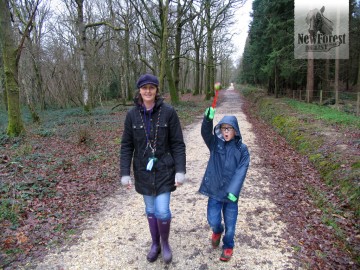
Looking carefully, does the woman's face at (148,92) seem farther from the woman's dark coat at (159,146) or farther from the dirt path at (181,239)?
the dirt path at (181,239)

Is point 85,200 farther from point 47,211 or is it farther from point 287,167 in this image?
point 287,167

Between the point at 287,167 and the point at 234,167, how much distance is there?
4.64 metres

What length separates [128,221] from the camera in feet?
14.6

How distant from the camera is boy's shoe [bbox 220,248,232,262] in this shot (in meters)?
3.42

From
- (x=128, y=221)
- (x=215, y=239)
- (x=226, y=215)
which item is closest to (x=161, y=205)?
(x=226, y=215)

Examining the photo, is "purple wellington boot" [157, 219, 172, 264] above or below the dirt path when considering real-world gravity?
above

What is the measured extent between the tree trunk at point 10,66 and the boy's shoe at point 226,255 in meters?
8.99

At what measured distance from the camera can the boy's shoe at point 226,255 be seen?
3.42 m

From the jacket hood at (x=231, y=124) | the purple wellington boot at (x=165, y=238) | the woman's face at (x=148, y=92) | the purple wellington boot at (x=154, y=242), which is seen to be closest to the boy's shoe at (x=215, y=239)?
the purple wellington boot at (x=165, y=238)

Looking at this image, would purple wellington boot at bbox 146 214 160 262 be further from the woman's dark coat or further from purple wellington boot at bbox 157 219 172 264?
the woman's dark coat

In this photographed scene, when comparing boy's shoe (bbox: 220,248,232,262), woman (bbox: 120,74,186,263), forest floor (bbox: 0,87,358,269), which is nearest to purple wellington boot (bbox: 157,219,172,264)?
woman (bbox: 120,74,186,263)

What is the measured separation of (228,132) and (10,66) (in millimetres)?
9247

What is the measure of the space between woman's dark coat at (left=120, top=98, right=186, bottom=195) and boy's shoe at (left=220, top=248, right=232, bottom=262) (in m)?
1.13

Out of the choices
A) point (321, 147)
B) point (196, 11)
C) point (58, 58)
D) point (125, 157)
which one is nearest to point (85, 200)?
point (125, 157)
